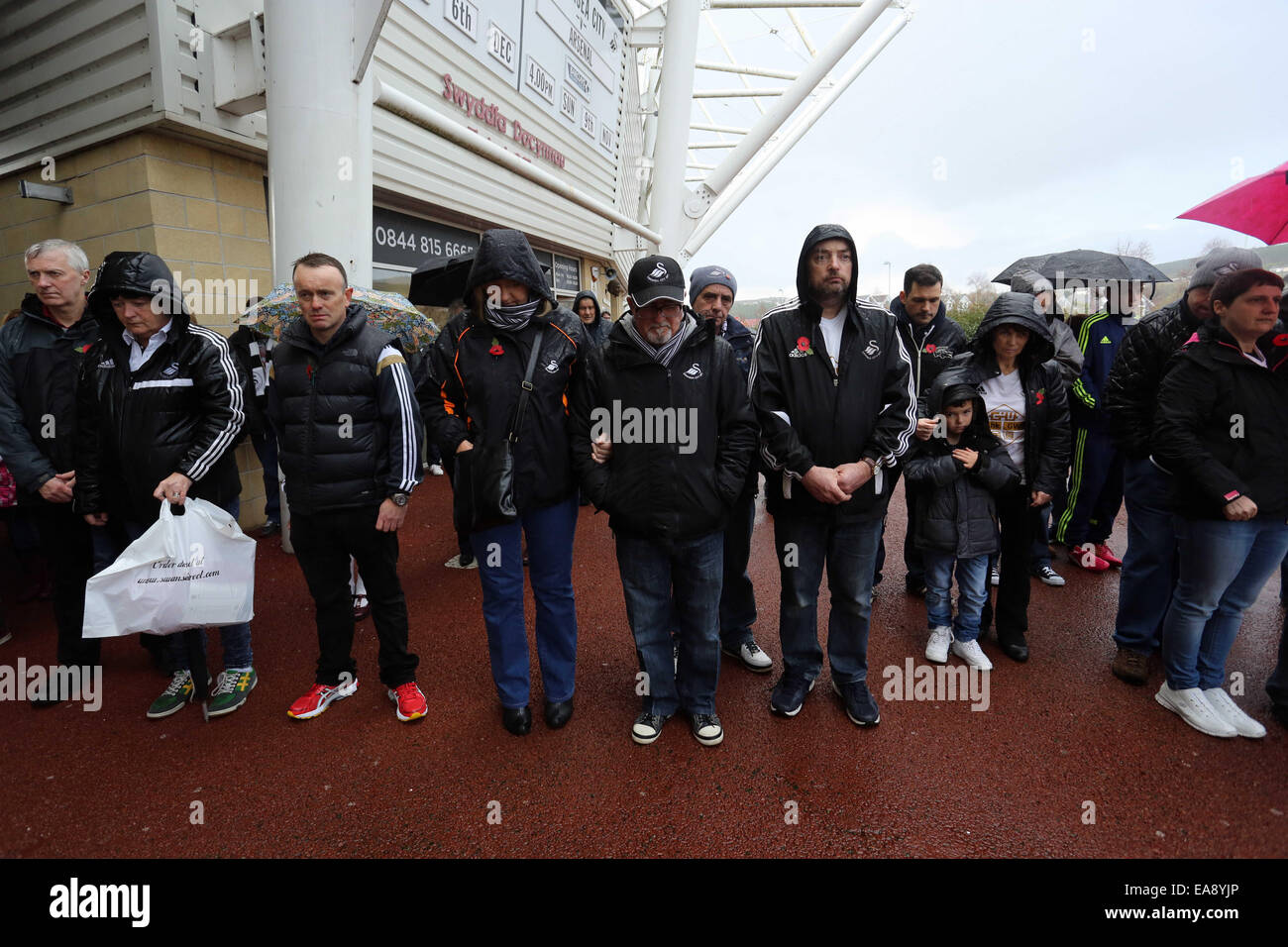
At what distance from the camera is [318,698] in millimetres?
3162

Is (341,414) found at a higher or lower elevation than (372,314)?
lower

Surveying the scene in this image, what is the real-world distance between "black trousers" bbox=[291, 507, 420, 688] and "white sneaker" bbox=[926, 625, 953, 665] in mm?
2936

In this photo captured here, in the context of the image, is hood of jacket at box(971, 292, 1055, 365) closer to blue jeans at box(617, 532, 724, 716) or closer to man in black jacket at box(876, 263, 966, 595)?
man in black jacket at box(876, 263, 966, 595)

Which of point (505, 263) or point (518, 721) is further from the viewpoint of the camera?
point (518, 721)

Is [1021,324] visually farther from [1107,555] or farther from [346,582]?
[346,582]

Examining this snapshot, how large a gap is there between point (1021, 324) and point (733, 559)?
203 centimetres

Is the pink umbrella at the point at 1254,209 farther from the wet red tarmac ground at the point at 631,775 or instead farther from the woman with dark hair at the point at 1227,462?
the wet red tarmac ground at the point at 631,775

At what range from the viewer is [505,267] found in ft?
8.64

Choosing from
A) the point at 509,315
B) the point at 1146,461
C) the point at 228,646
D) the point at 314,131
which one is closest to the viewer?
the point at 509,315

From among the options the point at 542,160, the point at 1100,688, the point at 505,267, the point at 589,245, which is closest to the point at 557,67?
A: the point at 542,160

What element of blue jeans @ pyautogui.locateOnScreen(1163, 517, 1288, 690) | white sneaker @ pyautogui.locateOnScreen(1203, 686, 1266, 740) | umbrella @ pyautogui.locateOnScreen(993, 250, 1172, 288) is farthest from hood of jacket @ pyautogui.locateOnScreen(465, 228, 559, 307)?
umbrella @ pyautogui.locateOnScreen(993, 250, 1172, 288)

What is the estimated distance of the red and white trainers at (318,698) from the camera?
3.11 metres

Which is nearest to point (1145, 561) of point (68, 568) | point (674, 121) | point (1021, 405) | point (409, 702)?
point (1021, 405)
